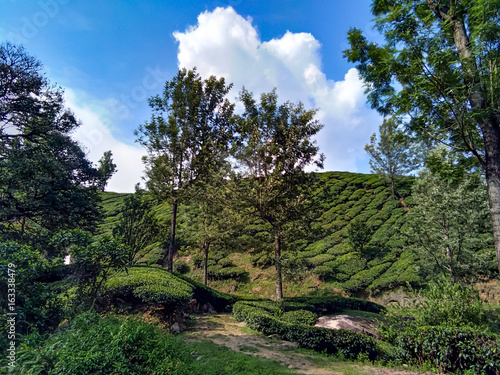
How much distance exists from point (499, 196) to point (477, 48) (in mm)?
3219

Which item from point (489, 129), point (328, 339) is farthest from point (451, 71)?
point (328, 339)

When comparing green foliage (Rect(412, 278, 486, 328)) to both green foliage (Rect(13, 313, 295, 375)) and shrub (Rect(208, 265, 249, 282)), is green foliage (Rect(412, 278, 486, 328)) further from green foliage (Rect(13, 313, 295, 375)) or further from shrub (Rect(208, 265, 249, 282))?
shrub (Rect(208, 265, 249, 282))

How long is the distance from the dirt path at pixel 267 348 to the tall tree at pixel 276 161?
11.8 feet

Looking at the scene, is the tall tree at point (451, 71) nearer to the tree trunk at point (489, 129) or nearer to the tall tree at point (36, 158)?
the tree trunk at point (489, 129)

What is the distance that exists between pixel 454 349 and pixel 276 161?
906 cm

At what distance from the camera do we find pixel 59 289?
6.97 meters

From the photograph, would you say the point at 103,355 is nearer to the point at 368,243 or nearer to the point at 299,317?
the point at 299,317

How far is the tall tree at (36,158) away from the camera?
12.4m

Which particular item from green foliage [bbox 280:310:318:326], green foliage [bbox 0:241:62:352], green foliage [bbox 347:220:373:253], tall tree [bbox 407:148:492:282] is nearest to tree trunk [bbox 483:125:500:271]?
green foliage [bbox 280:310:318:326]

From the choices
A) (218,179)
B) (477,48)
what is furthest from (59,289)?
(477,48)

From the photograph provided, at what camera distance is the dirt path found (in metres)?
5.52

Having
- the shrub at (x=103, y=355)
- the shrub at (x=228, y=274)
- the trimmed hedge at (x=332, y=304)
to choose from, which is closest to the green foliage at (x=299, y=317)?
the trimmed hedge at (x=332, y=304)

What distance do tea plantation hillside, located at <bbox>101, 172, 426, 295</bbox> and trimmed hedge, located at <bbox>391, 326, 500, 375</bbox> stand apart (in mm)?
6773

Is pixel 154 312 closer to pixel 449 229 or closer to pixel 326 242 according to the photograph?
pixel 449 229
